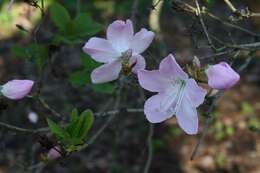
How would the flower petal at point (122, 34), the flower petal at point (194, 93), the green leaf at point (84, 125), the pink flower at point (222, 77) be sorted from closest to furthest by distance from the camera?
the pink flower at point (222, 77) → the flower petal at point (194, 93) → the flower petal at point (122, 34) → the green leaf at point (84, 125)

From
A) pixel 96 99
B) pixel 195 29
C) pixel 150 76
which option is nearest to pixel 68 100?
pixel 96 99

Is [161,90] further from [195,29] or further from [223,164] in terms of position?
[223,164]

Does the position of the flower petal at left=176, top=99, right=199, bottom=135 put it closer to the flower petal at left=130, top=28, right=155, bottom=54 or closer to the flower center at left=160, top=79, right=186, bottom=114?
the flower center at left=160, top=79, right=186, bottom=114

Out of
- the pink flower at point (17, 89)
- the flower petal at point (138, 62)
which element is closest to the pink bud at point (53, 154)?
the pink flower at point (17, 89)

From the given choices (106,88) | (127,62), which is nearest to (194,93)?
(127,62)

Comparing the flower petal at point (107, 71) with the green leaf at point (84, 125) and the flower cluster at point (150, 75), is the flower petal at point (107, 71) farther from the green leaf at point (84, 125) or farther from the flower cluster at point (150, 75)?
the green leaf at point (84, 125)

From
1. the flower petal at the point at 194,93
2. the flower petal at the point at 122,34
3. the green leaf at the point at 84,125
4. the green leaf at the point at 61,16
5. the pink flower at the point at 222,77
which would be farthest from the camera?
the green leaf at the point at 61,16
